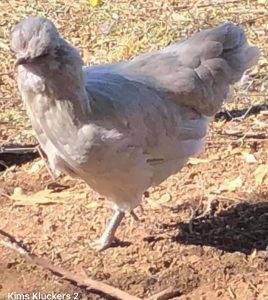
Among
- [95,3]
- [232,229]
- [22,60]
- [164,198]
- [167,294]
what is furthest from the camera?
[95,3]

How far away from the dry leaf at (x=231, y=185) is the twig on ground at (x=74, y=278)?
987mm

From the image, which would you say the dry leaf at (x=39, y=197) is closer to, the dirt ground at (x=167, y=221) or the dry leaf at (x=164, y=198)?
the dirt ground at (x=167, y=221)

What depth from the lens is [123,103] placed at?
3.80 metres

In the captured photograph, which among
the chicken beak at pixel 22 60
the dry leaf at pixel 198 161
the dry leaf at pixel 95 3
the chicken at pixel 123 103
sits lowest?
the dry leaf at pixel 95 3

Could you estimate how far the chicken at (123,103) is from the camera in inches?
135

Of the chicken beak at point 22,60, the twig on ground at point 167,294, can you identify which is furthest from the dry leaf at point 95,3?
the chicken beak at point 22,60

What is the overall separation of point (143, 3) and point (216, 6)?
21.5 inches

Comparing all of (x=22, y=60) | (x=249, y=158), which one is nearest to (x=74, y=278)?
(x=22, y=60)

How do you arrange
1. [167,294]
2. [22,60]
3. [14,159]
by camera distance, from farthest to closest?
1. [14,159]
2. [167,294]
3. [22,60]

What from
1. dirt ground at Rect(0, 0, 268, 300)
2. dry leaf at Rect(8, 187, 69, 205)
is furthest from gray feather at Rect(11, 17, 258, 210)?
dry leaf at Rect(8, 187, 69, 205)

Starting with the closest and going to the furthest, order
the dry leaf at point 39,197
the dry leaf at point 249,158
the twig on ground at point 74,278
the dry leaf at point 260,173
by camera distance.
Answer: the twig on ground at point 74,278 < the dry leaf at point 39,197 < the dry leaf at point 260,173 < the dry leaf at point 249,158

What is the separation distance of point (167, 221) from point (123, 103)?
76 centimetres

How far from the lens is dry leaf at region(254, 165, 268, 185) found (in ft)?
15.0

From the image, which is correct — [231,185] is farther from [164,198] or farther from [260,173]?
[164,198]
